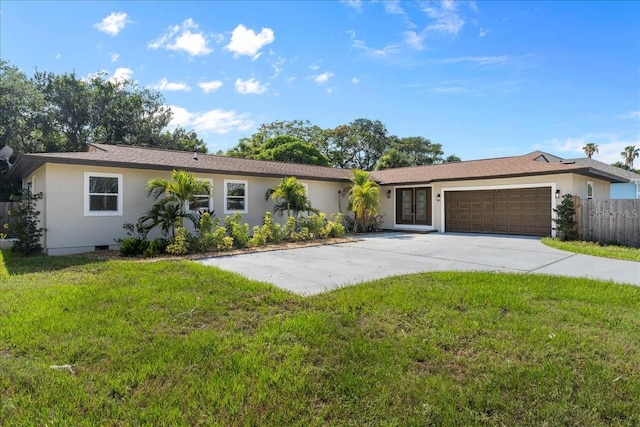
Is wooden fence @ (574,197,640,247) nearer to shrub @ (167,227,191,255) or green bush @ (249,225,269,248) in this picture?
green bush @ (249,225,269,248)

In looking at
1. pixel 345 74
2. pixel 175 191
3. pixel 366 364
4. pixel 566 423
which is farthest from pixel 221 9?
pixel 566 423

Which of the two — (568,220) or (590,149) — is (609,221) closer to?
(568,220)

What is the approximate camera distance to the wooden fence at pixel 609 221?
37.1ft

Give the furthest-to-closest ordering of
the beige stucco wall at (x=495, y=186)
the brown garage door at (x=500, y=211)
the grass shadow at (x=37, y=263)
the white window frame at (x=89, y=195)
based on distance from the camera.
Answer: the brown garage door at (x=500, y=211) → the beige stucco wall at (x=495, y=186) → the white window frame at (x=89, y=195) → the grass shadow at (x=37, y=263)

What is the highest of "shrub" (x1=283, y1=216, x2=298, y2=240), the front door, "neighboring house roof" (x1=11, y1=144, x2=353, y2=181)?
"neighboring house roof" (x1=11, y1=144, x2=353, y2=181)

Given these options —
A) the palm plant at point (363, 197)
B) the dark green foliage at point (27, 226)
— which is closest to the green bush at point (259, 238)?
the palm plant at point (363, 197)

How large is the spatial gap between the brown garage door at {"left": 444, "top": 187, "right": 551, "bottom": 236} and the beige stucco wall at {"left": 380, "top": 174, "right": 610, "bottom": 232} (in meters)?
0.31

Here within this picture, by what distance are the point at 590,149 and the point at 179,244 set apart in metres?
44.8

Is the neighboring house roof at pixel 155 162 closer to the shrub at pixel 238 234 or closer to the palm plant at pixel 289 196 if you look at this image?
the palm plant at pixel 289 196

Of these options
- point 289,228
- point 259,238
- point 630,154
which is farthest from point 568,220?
point 630,154

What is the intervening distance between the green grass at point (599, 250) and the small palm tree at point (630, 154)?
37.6 m

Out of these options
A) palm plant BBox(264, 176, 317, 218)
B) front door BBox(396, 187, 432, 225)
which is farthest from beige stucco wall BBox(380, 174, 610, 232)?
palm plant BBox(264, 176, 317, 218)

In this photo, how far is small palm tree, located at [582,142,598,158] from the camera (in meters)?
37.9

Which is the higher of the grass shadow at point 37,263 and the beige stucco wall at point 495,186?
the beige stucco wall at point 495,186
